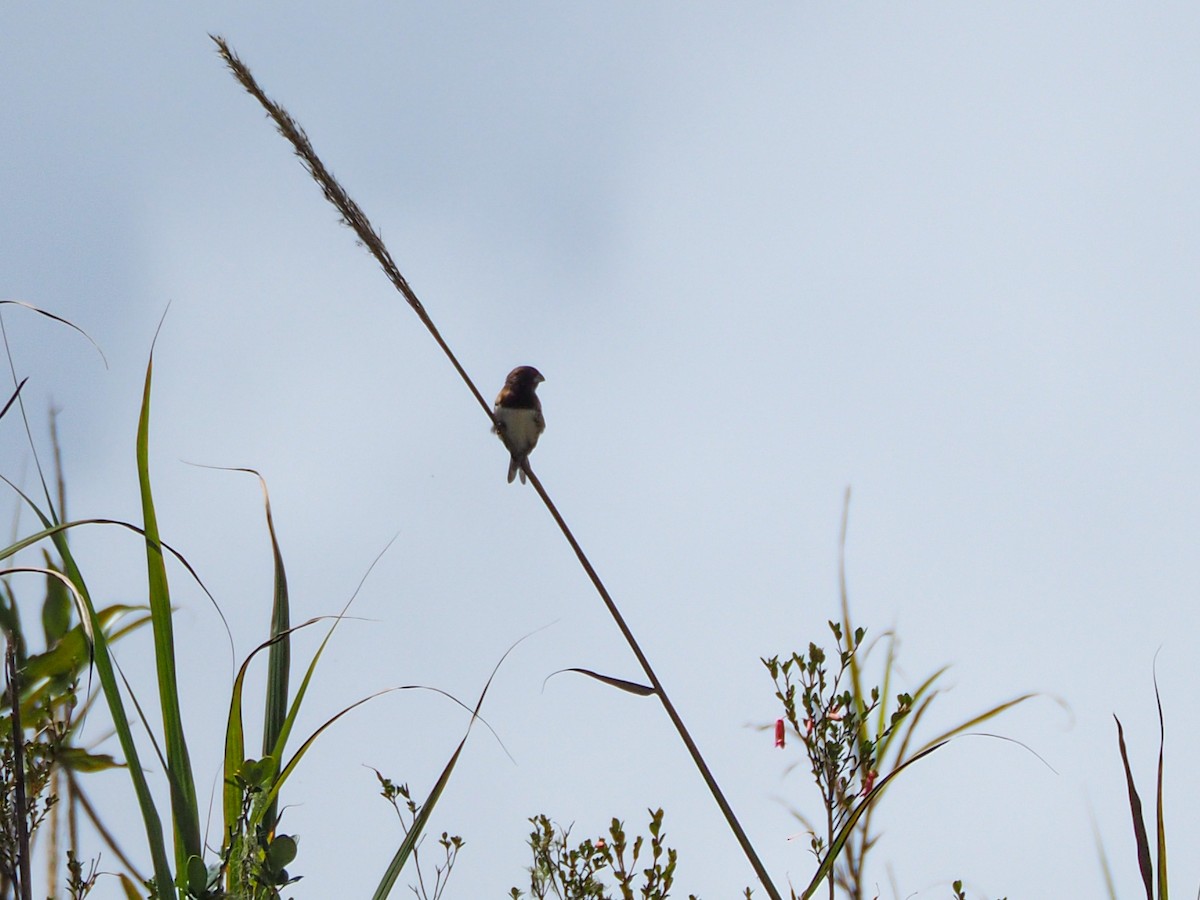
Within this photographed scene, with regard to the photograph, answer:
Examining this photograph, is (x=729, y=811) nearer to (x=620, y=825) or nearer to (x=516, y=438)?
(x=620, y=825)

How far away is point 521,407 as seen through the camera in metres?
6.05

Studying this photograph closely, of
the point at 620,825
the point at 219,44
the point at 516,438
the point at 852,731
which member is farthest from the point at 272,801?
the point at 516,438

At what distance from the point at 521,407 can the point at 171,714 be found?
4898 mm

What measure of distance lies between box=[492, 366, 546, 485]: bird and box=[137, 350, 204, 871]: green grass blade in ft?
15.6

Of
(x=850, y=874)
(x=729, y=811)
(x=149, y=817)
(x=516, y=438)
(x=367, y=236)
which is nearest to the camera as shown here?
(x=149, y=817)

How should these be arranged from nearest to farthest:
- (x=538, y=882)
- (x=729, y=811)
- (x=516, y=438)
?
(x=729, y=811)
(x=538, y=882)
(x=516, y=438)

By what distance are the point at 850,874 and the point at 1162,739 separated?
0.50 m


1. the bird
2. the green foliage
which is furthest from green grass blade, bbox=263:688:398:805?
the bird

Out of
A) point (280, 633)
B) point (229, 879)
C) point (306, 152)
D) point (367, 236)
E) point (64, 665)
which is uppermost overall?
point (306, 152)

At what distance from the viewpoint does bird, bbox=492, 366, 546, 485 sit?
6059 millimetres

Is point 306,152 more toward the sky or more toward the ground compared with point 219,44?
more toward the ground

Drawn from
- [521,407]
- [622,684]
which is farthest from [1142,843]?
[521,407]

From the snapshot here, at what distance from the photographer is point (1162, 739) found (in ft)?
4.36

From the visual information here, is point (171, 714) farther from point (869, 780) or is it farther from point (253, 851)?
point (869, 780)
